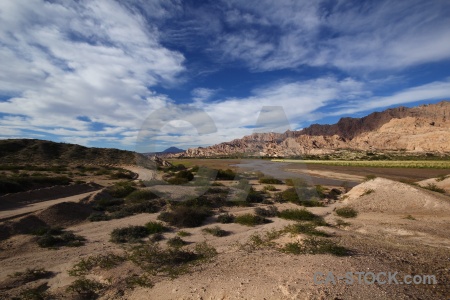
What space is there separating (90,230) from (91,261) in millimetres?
4596

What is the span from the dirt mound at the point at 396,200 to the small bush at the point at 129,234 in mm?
13524

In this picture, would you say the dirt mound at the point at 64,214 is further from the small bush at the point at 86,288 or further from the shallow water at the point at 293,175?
the shallow water at the point at 293,175

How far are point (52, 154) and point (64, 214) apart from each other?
55504 mm

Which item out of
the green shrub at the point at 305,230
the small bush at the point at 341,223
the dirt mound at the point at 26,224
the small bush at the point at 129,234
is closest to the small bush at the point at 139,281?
the small bush at the point at 129,234

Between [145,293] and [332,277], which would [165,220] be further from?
[332,277]

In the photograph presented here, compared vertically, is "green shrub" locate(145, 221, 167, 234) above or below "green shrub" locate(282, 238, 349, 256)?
below

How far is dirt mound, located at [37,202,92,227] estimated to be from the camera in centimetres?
1359

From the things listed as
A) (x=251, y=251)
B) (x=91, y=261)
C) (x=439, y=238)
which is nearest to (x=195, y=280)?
(x=251, y=251)

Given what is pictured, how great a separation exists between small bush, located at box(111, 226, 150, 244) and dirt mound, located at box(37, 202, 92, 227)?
429 cm

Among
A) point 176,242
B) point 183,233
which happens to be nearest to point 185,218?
point 183,233

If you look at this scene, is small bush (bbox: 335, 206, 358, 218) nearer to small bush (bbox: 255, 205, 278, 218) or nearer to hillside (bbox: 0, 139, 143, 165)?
small bush (bbox: 255, 205, 278, 218)

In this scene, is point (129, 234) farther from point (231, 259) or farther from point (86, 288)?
point (231, 259)

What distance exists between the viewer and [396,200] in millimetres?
16344

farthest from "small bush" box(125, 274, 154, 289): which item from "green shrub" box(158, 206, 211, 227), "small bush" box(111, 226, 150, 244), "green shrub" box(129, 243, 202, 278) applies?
"green shrub" box(158, 206, 211, 227)
